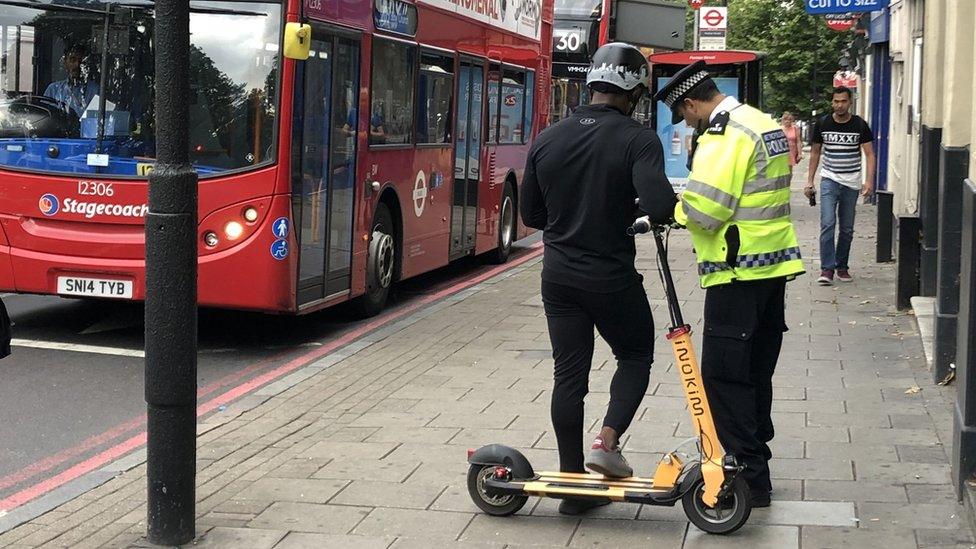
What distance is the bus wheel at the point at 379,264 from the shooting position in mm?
11812

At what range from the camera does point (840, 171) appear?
532 inches

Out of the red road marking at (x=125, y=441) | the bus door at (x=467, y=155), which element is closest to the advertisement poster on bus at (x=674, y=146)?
the bus door at (x=467, y=155)

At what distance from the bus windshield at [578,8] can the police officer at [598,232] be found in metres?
20.7

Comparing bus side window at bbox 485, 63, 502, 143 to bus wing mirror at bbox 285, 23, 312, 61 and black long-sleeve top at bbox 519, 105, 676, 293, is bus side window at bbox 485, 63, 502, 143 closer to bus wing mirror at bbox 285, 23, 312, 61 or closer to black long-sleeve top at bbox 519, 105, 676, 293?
bus wing mirror at bbox 285, 23, 312, 61

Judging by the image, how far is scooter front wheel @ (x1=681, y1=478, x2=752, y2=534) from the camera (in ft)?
17.5

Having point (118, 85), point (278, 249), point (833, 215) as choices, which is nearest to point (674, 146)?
point (833, 215)

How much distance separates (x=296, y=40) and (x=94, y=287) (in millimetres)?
2246

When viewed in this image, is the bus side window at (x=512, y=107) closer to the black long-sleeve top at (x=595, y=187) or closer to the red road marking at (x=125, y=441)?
the red road marking at (x=125, y=441)

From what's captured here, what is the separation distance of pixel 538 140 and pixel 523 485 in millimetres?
1364

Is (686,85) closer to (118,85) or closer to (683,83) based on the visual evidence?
(683,83)

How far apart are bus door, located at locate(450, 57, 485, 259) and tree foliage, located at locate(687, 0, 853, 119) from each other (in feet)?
127

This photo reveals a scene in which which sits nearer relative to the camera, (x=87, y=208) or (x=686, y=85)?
(x=686, y=85)

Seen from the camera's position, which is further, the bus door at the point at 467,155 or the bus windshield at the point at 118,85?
the bus door at the point at 467,155

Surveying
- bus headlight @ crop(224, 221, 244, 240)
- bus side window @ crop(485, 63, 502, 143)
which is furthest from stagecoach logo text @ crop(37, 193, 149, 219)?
bus side window @ crop(485, 63, 502, 143)
